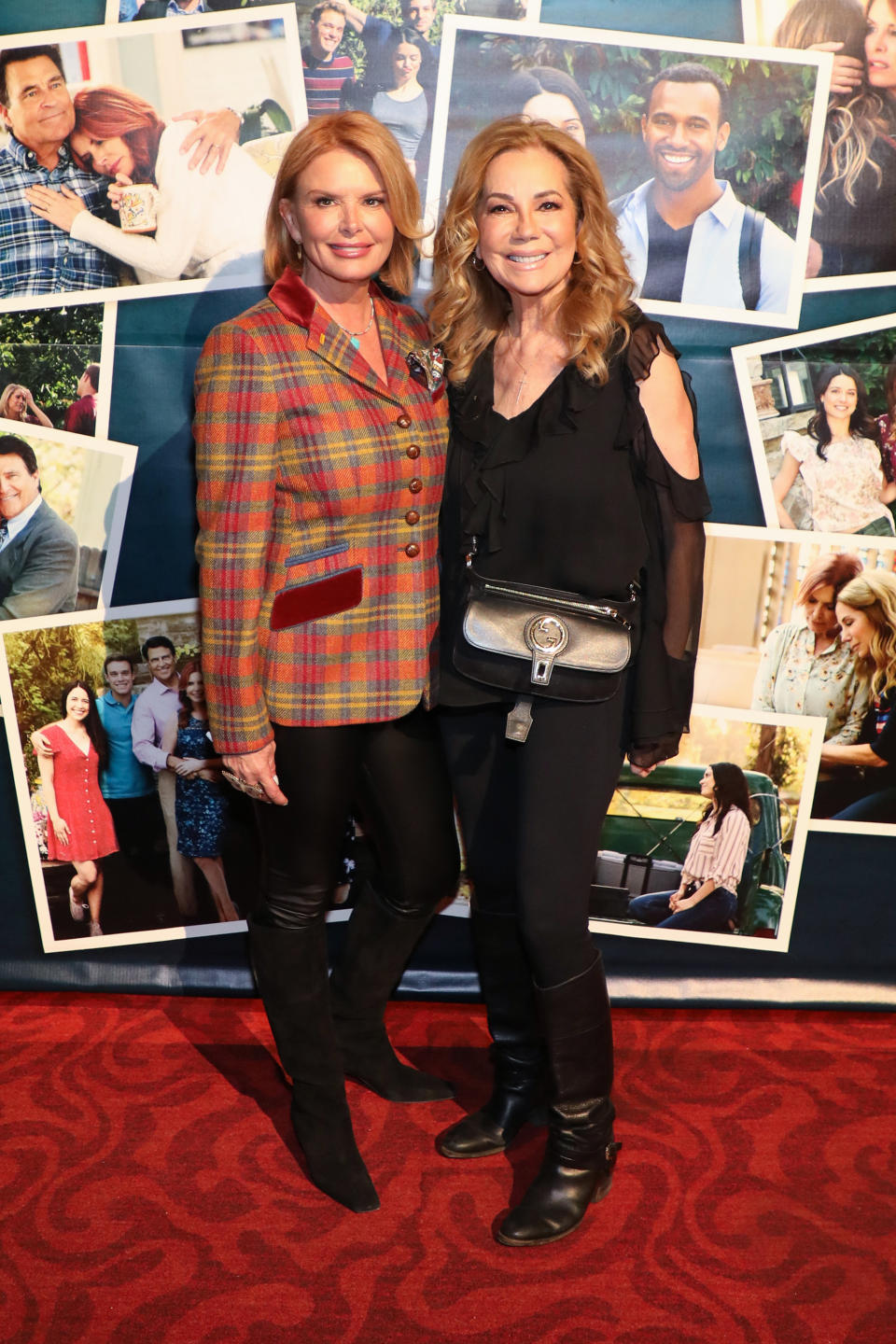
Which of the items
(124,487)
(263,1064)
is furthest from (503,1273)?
(124,487)

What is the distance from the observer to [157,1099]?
7.30 feet

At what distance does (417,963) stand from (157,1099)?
2.19ft

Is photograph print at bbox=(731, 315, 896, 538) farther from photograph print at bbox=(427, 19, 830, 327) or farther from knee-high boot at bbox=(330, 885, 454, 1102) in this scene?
knee-high boot at bbox=(330, 885, 454, 1102)

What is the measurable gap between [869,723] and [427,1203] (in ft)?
4.61

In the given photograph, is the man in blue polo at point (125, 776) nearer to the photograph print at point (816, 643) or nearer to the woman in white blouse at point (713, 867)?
the woman in white blouse at point (713, 867)

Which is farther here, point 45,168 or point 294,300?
point 45,168

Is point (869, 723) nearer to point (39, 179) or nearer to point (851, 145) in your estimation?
point (851, 145)

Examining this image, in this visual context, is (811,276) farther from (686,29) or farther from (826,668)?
(826,668)

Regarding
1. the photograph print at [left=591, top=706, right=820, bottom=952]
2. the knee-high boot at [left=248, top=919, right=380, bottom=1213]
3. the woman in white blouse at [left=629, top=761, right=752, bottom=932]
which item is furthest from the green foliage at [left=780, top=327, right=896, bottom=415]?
the knee-high boot at [left=248, top=919, right=380, bottom=1213]

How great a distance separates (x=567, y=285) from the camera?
182cm

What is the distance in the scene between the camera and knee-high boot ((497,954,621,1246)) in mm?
1833

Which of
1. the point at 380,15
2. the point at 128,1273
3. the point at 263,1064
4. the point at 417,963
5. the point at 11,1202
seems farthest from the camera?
the point at 417,963

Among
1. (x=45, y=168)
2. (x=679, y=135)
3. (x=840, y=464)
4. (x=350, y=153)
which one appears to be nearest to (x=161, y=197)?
(x=45, y=168)

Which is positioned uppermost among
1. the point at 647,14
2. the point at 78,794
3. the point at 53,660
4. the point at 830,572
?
the point at 647,14
